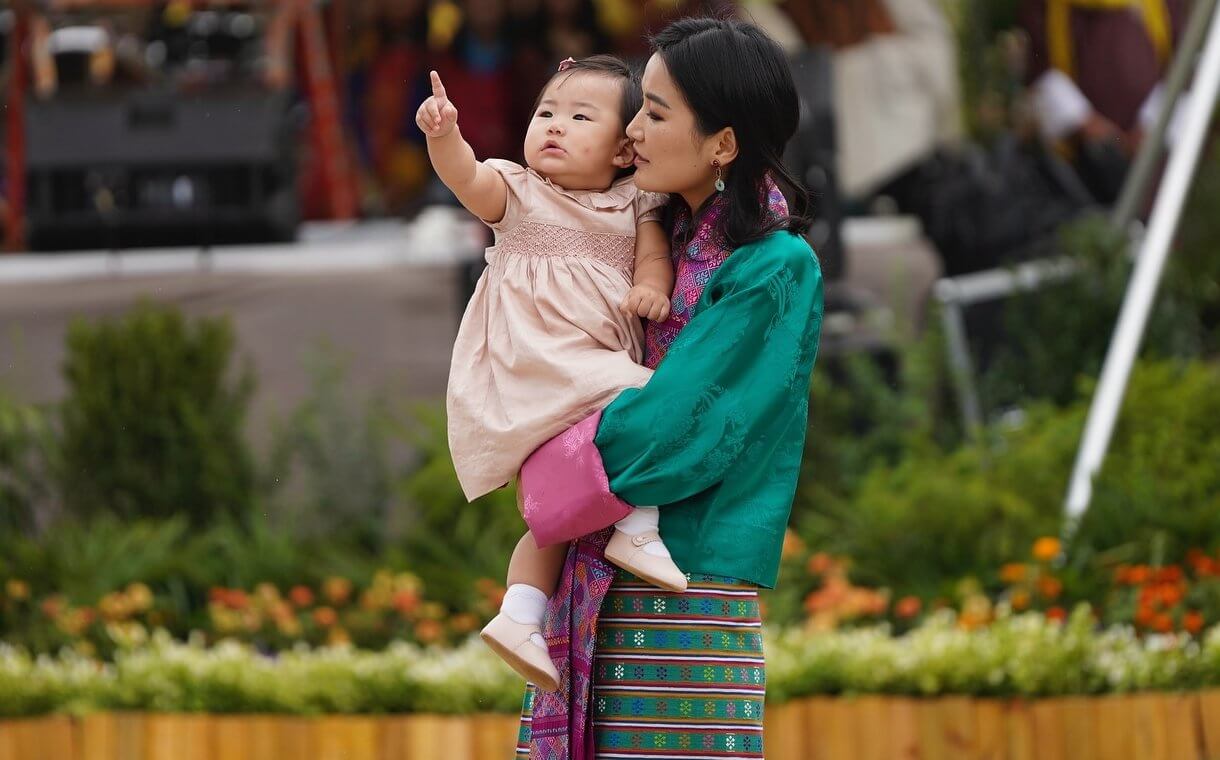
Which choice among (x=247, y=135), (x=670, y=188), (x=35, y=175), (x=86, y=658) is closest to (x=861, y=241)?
(x=247, y=135)

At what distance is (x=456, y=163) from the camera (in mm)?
2211

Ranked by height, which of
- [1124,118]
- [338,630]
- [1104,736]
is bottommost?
[1104,736]

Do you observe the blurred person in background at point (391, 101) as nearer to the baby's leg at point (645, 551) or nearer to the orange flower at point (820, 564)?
Answer: the orange flower at point (820, 564)

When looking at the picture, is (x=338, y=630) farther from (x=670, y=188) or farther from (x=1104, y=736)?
(x=670, y=188)

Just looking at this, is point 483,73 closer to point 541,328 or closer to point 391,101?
point 391,101

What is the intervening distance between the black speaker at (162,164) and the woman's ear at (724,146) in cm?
663

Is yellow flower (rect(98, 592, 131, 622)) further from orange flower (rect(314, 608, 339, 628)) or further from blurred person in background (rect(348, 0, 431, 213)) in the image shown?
blurred person in background (rect(348, 0, 431, 213))

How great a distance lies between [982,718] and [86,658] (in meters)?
2.36

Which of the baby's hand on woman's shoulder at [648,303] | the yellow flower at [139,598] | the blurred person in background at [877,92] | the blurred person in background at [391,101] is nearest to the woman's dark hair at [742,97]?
the baby's hand on woman's shoulder at [648,303]

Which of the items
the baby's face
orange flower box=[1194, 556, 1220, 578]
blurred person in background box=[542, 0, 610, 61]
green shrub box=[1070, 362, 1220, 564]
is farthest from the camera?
blurred person in background box=[542, 0, 610, 61]

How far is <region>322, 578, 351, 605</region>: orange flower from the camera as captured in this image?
16.9 ft

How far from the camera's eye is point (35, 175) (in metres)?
8.81

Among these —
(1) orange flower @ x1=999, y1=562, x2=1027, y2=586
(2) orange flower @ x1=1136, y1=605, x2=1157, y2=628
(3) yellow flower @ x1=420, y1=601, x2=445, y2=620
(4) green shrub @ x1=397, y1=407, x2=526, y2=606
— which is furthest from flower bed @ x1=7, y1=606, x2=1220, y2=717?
(4) green shrub @ x1=397, y1=407, x2=526, y2=606

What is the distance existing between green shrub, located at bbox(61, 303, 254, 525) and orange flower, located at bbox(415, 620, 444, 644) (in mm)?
1066
